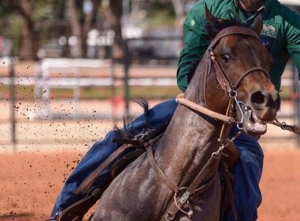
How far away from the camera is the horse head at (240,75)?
410 cm

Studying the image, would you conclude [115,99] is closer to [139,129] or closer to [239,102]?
[139,129]

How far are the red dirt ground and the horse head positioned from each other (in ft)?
10.7

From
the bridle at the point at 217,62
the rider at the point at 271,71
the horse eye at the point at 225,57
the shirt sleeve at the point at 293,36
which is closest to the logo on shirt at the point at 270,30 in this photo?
the rider at the point at 271,71

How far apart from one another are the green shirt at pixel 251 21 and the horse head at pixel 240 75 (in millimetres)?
451

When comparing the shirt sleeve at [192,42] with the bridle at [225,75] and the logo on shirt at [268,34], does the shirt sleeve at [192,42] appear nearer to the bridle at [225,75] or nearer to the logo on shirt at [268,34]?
the logo on shirt at [268,34]

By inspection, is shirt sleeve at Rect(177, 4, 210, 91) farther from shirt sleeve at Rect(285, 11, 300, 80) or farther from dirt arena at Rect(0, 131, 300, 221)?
dirt arena at Rect(0, 131, 300, 221)

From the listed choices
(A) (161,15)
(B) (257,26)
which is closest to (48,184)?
(B) (257,26)

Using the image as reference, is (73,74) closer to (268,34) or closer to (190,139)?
(268,34)

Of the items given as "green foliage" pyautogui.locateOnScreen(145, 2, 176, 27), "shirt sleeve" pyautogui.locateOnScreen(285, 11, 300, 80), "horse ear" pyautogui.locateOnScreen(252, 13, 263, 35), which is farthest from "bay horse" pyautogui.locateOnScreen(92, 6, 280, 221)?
"green foliage" pyautogui.locateOnScreen(145, 2, 176, 27)

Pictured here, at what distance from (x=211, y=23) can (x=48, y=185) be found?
17.5ft

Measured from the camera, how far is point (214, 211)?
479 centimetres

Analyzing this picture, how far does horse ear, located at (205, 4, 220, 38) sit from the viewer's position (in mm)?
4523

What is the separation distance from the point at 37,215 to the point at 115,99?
7406 mm

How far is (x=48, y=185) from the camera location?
954 cm
